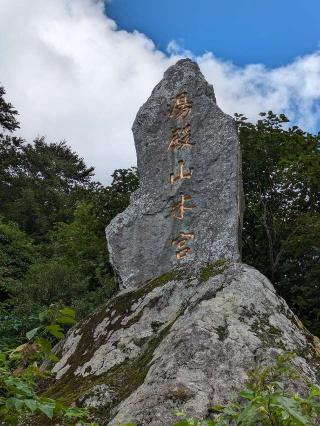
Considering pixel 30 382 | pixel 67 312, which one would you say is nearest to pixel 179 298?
pixel 30 382

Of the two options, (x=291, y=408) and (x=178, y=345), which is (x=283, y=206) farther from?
(x=291, y=408)

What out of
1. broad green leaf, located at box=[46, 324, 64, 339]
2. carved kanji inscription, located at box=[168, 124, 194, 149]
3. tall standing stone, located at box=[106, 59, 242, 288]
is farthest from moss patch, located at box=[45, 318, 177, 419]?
carved kanji inscription, located at box=[168, 124, 194, 149]

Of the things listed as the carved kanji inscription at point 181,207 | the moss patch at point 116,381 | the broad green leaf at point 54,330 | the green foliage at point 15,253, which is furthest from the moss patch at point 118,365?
the green foliage at point 15,253

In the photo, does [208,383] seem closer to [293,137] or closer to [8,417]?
[8,417]

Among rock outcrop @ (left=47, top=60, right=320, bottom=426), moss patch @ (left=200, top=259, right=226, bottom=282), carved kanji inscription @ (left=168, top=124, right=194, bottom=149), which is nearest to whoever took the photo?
rock outcrop @ (left=47, top=60, right=320, bottom=426)

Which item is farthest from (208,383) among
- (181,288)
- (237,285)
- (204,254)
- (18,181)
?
(18,181)

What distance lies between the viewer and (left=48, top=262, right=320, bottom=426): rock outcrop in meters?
3.66

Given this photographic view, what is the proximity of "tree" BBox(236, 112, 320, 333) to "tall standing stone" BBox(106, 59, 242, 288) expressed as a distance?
2855 millimetres

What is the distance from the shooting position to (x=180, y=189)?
7.44 metres

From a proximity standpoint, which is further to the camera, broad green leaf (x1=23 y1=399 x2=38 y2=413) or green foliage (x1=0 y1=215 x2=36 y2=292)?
green foliage (x1=0 y1=215 x2=36 y2=292)

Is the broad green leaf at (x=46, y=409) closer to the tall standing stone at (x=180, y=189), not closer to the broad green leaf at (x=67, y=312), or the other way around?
the broad green leaf at (x=67, y=312)

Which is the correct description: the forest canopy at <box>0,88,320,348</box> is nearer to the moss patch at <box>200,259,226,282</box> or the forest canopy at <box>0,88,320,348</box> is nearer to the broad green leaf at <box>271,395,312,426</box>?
the moss patch at <box>200,259,226,282</box>

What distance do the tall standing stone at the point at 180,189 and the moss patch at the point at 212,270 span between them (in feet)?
Answer: 3.36

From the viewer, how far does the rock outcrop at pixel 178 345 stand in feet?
12.0
